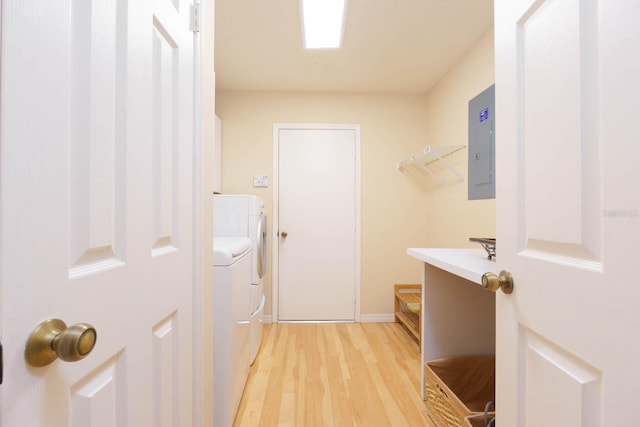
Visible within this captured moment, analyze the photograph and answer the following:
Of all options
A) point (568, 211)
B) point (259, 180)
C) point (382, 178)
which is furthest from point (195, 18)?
point (382, 178)

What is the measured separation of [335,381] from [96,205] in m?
1.86

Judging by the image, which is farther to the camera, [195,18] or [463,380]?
[463,380]

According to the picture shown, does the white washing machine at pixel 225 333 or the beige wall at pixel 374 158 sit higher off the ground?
the beige wall at pixel 374 158

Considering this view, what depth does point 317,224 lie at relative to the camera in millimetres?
3035

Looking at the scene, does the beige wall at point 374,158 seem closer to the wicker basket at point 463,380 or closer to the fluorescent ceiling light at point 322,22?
the fluorescent ceiling light at point 322,22

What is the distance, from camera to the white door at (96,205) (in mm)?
358

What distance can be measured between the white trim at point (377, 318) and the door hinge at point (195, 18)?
281cm

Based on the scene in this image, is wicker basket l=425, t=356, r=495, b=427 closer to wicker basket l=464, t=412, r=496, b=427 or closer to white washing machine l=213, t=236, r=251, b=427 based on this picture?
wicker basket l=464, t=412, r=496, b=427

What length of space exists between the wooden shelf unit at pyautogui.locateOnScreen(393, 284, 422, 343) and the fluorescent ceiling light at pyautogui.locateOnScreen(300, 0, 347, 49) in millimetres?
2273

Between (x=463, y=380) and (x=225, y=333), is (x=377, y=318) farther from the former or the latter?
(x=225, y=333)

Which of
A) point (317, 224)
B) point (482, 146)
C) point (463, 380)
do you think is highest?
point (482, 146)

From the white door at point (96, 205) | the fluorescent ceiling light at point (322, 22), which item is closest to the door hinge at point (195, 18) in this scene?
the white door at point (96, 205)

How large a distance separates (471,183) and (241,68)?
7.14 feet

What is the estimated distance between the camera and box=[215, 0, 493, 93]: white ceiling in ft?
6.02
